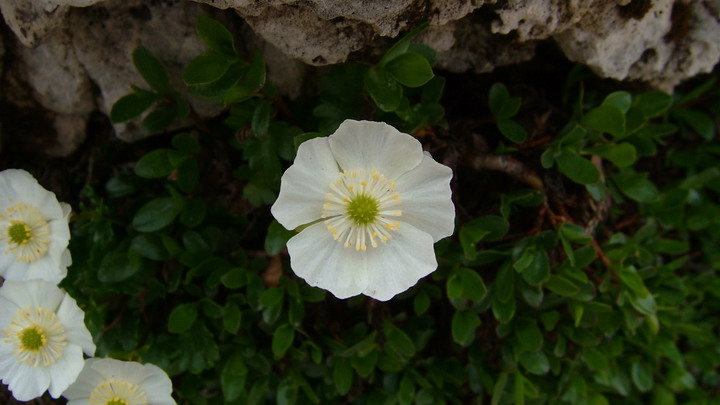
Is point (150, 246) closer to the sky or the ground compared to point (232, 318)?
closer to the sky

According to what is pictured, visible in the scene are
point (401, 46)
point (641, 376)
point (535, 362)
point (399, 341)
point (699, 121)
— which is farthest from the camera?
point (699, 121)

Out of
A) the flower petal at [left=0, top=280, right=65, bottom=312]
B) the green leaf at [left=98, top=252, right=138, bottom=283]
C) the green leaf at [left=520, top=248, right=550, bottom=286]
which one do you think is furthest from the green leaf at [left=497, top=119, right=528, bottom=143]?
the flower petal at [left=0, top=280, right=65, bottom=312]

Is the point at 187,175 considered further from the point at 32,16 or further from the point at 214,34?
the point at 32,16

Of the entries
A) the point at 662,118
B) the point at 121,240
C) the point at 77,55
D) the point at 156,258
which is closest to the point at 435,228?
the point at 156,258

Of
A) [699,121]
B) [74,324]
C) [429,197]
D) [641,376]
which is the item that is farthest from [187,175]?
[699,121]

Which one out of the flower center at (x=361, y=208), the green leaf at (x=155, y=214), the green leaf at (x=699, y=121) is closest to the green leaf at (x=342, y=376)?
the flower center at (x=361, y=208)

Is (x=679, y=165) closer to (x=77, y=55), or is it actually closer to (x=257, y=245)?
(x=257, y=245)

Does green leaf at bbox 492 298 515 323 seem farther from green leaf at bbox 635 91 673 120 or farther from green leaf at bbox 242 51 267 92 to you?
green leaf at bbox 242 51 267 92
